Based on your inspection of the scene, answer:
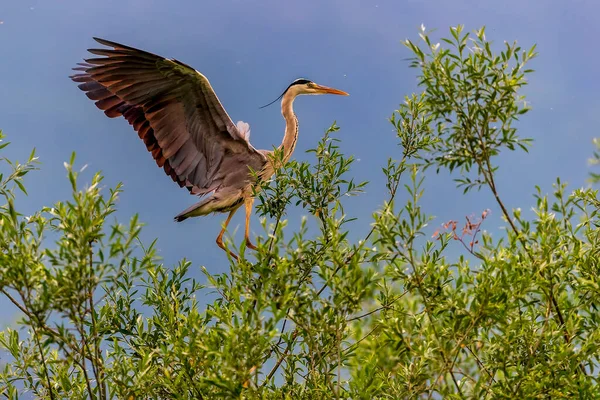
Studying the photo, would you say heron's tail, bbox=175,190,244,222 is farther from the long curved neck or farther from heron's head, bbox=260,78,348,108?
heron's head, bbox=260,78,348,108

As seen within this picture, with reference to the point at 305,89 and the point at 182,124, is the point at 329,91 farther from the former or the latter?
the point at 182,124

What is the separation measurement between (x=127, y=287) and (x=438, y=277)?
7.91 feet

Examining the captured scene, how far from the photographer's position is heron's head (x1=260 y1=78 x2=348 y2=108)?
305 inches

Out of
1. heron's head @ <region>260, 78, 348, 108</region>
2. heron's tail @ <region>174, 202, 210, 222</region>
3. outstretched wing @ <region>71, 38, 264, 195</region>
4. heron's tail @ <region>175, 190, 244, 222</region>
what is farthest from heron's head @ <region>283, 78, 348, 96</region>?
heron's tail @ <region>174, 202, 210, 222</region>

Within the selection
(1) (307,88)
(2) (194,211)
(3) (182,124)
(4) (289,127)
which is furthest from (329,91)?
(2) (194,211)

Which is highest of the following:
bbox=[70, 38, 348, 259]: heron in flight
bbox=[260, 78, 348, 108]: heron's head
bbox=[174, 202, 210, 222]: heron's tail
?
bbox=[260, 78, 348, 108]: heron's head

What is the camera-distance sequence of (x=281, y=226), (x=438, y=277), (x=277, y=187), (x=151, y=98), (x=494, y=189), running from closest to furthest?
(x=281, y=226) → (x=438, y=277) → (x=494, y=189) → (x=277, y=187) → (x=151, y=98)

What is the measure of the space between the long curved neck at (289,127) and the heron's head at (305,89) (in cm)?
13

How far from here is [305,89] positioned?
7844mm

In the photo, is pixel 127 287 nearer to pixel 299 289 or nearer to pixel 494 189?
pixel 299 289

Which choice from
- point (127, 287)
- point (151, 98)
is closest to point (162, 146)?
point (151, 98)

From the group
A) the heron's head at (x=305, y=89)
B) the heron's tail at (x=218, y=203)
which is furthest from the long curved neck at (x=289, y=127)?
the heron's tail at (x=218, y=203)

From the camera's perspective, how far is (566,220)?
12.1 ft

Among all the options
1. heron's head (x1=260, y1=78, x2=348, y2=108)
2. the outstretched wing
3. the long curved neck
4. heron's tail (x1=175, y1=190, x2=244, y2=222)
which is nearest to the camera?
the outstretched wing
